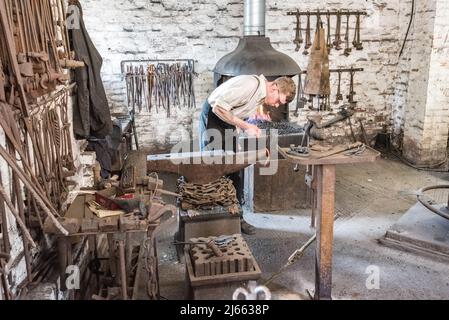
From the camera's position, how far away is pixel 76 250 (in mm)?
2920

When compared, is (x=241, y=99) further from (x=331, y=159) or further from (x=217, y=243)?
(x=217, y=243)

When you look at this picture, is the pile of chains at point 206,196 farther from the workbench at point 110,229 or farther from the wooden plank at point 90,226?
the wooden plank at point 90,226

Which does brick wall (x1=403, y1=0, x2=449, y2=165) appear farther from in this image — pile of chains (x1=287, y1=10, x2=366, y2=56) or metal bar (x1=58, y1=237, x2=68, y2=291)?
metal bar (x1=58, y1=237, x2=68, y2=291)

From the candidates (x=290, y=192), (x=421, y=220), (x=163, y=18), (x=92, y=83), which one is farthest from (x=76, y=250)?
(x=163, y=18)

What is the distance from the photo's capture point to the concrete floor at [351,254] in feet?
11.0

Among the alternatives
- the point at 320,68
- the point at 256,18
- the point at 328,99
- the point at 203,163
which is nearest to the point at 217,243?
the point at 203,163

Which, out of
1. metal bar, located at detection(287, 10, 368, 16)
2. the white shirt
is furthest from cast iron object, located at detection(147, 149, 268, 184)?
metal bar, located at detection(287, 10, 368, 16)

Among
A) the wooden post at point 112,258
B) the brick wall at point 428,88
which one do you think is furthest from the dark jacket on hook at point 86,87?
the brick wall at point 428,88

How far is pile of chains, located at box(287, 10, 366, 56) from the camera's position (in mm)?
6320

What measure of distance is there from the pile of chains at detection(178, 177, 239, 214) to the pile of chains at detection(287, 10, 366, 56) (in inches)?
128

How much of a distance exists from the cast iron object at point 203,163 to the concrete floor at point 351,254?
75 cm

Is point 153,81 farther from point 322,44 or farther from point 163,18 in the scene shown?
point 322,44

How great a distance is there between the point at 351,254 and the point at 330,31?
12.4 ft

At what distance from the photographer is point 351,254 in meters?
3.91
